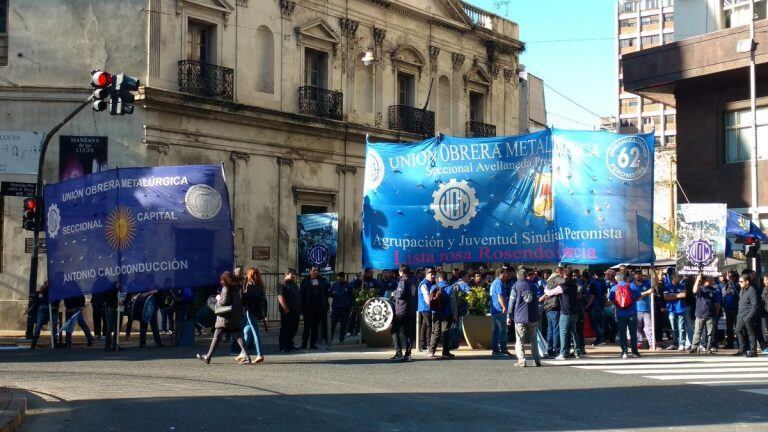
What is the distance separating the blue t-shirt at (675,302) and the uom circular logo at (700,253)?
1042mm

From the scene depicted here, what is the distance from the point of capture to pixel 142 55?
29203 mm

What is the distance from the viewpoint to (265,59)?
3331 centimetres

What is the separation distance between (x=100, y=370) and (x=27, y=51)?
14619 millimetres

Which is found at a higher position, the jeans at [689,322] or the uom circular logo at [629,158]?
the uom circular logo at [629,158]

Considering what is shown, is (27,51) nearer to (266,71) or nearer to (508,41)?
(266,71)

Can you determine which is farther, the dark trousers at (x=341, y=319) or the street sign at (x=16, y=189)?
the street sign at (x=16, y=189)

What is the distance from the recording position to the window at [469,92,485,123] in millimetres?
42250

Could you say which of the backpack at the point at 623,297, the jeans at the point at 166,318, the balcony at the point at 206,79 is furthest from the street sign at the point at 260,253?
the backpack at the point at 623,297

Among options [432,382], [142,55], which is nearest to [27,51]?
[142,55]

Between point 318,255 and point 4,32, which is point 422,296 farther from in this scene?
point 4,32

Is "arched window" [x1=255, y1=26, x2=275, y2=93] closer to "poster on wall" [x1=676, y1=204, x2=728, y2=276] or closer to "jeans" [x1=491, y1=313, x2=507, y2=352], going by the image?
"jeans" [x1=491, y1=313, x2=507, y2=352]

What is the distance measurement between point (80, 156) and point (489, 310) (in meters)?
13.0

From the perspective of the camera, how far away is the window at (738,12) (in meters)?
30.9

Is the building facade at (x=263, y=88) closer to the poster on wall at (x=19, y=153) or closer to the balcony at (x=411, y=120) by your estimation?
the balcony at (x=411, y=120)
